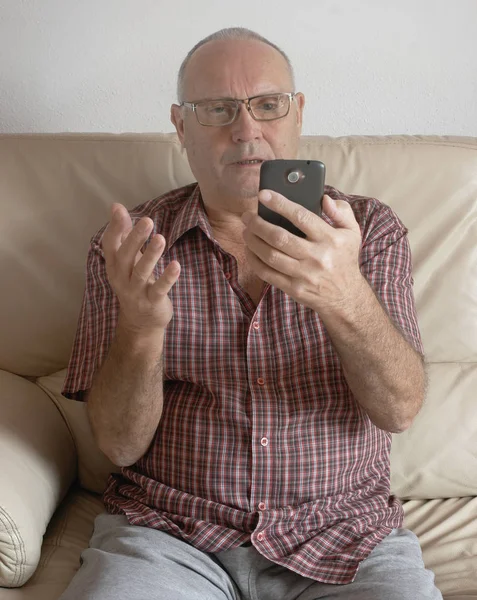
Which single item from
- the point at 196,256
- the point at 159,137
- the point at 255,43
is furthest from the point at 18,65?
the point at 196,256

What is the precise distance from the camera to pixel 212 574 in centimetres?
120

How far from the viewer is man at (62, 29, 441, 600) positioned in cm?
112

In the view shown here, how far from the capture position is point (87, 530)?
1.44 m

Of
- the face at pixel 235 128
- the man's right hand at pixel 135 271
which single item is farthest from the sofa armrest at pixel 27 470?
the face at pixel 235 128

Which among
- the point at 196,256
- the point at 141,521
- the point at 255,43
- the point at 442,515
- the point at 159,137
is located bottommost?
the point at 442,515

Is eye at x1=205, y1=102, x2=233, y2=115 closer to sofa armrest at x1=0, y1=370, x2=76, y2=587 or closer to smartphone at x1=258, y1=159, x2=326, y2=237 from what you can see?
smartphone at x1=258, y1=159, x2=326, y2=237

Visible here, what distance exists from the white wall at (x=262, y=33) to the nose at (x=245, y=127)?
50cm

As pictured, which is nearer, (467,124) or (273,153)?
(273,153)

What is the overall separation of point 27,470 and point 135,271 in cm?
47

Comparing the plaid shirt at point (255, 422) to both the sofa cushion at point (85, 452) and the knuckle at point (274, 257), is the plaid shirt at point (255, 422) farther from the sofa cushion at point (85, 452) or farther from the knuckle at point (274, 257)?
the knuckle at point (274, 257)

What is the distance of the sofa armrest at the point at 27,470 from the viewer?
3.95ft

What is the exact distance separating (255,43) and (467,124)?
2.23ft

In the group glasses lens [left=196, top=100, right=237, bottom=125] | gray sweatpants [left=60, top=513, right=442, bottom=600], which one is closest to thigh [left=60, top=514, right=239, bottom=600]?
gray sweatpants [left=60, top=513, right=442, bottom=600]

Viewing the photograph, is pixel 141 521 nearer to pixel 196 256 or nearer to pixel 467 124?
pixel 196 256
